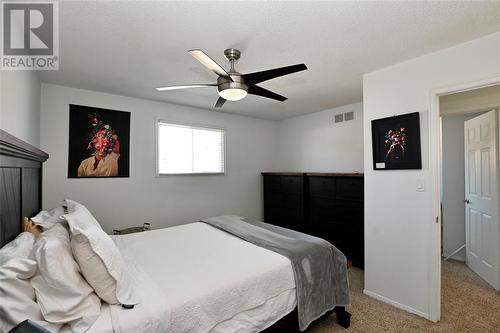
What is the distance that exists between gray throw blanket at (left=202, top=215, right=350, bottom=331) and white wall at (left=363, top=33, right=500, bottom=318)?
2.29ft

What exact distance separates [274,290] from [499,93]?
323 cm

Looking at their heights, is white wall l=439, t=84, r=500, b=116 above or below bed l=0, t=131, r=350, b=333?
above

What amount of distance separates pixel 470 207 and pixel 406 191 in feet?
5.68

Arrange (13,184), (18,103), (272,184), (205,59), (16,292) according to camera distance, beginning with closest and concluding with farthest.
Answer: (16,292) < (13,184) < (205,59) < (18,103) < (272,184)

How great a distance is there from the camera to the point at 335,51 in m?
2.18

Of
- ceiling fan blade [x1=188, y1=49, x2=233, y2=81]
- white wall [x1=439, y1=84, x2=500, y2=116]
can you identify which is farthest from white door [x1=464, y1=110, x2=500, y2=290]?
ceiling fan blade [x1=188, y1=49, x2=233, y2=81]

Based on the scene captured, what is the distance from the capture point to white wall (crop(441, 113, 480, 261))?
11.8 ft

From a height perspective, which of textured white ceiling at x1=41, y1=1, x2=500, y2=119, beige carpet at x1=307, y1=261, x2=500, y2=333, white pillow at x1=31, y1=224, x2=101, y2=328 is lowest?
beige carpet at x1=307, y1=261, x2=500, y2=333

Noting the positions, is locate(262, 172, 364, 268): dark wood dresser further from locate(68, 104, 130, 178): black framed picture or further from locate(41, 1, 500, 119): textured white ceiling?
locate(68, 104, 130, 178): black framed picture

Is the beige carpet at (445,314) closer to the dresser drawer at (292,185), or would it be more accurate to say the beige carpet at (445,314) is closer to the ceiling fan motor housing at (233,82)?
the dresser drawer at (292,185)

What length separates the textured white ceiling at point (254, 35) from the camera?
1584 millimetres

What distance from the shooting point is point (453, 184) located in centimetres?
365

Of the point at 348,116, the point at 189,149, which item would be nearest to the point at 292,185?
the point at 348,116

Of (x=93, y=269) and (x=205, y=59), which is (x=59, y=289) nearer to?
(x=93, y=269)
